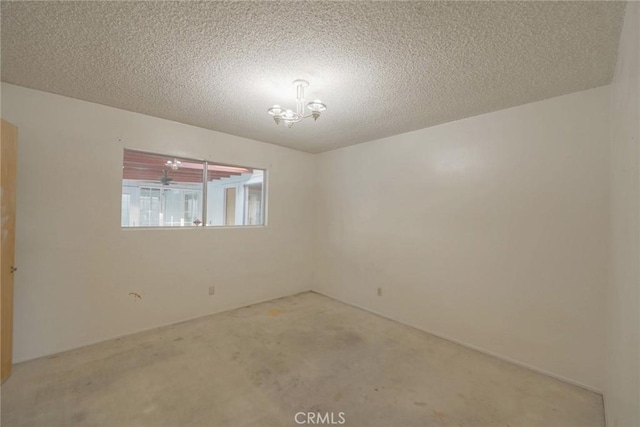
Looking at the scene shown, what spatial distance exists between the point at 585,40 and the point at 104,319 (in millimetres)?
4607

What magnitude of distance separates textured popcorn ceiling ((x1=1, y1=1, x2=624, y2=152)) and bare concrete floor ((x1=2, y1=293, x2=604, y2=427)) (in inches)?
97.1

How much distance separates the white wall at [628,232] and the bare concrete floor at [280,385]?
23.8 inches

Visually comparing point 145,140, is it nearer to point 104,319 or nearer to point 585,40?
A: point 104,319

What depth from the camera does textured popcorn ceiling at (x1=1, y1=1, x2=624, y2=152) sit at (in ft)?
4.66

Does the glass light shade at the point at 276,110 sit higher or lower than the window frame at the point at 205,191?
higher

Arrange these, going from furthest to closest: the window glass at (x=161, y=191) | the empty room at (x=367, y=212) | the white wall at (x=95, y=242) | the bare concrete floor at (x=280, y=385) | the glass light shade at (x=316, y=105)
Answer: the window glass at (x=161, y=191), the white wall at (x=95, y=242), the glass light shade at (x=316, y=105), the bare concrete floor at (x=280, y=385), the empty room at (x=367, y=212)

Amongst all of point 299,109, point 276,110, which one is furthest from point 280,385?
point 299,109

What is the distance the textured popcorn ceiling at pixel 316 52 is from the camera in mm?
1421

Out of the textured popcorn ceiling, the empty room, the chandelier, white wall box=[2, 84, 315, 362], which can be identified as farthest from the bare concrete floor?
the textured popcorn ceiling

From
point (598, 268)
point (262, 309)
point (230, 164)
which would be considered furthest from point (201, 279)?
point (598, 268)

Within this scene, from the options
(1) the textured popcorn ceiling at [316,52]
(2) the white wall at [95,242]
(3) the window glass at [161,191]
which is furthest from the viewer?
(3) the window glass at [161,191]

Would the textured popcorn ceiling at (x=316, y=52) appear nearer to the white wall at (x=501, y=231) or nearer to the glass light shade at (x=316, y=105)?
the glass light shade at (x=316, y=105)

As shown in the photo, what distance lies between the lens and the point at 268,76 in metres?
2.10

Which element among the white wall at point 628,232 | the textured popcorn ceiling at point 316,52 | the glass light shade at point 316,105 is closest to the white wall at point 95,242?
the textured popcorn ceiling at point 316,52
